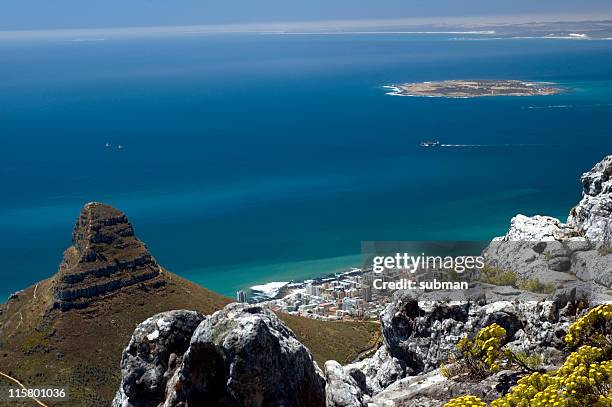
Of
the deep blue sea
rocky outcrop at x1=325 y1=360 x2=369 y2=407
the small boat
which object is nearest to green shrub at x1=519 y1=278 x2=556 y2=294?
rocky outcrop at x1=325 y1=360 x2=369 y2=407

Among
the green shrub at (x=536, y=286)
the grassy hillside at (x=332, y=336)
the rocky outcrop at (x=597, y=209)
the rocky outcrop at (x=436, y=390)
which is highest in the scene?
the rocky outcrop at (x=597, y=209)

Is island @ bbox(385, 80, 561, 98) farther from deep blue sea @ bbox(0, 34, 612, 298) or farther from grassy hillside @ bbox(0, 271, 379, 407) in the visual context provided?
grassy hillside @ bbox(0, 271, 379, 407)

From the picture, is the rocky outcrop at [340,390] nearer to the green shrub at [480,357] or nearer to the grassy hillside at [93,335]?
the green shrub at [480,357]

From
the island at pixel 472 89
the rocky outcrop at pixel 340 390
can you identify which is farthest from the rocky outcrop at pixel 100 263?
the island at pixel 472 89

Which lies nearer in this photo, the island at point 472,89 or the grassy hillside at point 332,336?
the grassy hillside at point 332,336

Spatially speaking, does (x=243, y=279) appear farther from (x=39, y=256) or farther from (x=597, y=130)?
(x=597, y=130)

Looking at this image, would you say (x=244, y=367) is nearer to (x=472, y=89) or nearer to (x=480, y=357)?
(x=480, y=357)

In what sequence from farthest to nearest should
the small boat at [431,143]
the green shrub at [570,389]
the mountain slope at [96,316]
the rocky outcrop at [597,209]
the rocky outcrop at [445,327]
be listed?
the small boat at [431,143] → the mountain slope at [96,316] → the rocky outcrop at [597,209] → the rocky outcrop at [445,327] → the green shrub at [570,389]
